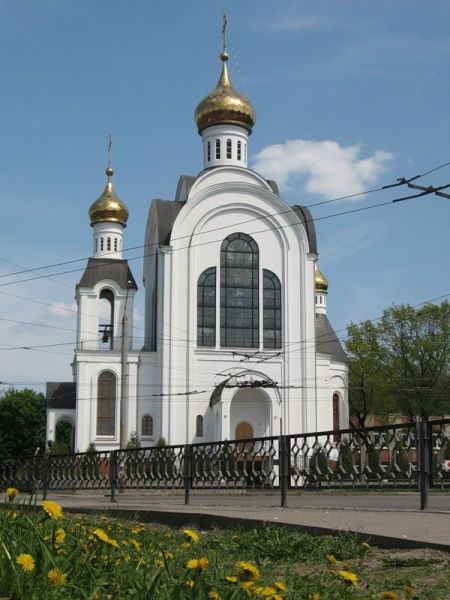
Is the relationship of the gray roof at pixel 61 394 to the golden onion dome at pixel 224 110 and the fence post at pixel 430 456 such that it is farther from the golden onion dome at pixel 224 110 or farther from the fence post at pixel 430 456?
the fence post at pixel 430 456

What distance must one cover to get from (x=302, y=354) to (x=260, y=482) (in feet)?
107

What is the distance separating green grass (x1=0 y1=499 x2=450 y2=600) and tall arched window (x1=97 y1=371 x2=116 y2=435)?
36510 mm

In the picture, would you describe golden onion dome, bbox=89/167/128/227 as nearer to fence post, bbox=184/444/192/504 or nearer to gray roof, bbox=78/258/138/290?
gray roof, bbox=78/258/138/290

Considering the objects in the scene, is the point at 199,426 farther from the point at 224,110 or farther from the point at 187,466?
the point at 187,466

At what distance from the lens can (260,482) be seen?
1217 cm

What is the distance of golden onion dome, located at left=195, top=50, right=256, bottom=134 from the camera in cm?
4850

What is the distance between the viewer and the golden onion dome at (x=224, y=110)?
48.5 meters

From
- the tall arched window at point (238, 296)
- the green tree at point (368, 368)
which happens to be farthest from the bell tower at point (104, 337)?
the green tree at point (368, 368)

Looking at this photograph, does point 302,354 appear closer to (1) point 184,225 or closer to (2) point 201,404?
(2) point 201,404

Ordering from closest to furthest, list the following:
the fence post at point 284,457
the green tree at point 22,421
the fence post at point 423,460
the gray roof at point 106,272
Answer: the fence post at point 423,460 → the fence post at point 284,457 → the gray roof at point 106,272 → the green tree at point 22,421

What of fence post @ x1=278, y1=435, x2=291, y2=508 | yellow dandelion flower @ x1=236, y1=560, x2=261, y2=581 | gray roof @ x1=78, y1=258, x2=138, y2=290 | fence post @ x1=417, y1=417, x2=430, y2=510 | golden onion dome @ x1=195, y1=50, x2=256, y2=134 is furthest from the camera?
golden onion dome @ x1=195, y1=50, x2=256, y2=134

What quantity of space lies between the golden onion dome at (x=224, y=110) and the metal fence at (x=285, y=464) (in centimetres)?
3387

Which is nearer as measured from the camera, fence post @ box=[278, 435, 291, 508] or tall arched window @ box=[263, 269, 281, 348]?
fence post @ box=[278, 435, 291, 508]

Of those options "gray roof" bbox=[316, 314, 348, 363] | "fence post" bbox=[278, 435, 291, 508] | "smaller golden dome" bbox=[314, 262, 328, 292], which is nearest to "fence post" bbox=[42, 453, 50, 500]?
"fence post" bbox=[278, 435, 291, 508]
